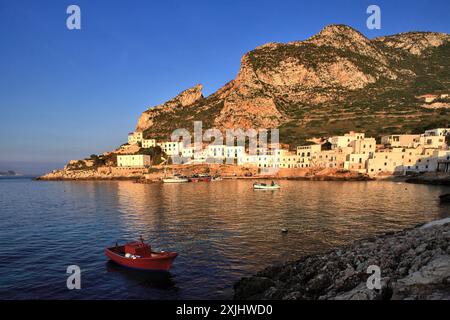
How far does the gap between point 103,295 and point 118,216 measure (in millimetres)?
27018

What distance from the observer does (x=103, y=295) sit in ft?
61.1

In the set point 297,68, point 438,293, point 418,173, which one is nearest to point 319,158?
point 418,173

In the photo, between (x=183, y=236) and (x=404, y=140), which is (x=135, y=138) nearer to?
(x=404, y=140)

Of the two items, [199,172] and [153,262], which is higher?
[199,172]

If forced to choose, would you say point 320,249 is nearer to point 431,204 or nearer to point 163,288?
point 163,288

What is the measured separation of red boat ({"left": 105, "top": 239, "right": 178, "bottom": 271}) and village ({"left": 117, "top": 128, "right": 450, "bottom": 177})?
96.7 metres

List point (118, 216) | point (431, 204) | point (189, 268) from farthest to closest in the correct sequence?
point (431, 204) < point (118, 216) < point (189, 268)

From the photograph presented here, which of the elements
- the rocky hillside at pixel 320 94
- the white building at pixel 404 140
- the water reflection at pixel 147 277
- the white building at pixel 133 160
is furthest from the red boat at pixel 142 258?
the rocky hillside at pixel 320 94

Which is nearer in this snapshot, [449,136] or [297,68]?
[449,136]

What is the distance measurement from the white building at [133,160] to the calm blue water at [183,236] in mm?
94025

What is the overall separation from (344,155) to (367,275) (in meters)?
105

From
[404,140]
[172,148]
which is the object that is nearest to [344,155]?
[404,140]

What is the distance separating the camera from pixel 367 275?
13.5 metres

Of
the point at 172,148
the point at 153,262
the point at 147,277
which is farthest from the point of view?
the point at 172,148
